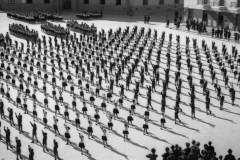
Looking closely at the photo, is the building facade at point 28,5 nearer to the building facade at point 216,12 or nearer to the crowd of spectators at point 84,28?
the crowd of spectators at point 84,28

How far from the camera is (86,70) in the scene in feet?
106

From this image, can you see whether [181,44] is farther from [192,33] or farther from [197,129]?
[197,129]

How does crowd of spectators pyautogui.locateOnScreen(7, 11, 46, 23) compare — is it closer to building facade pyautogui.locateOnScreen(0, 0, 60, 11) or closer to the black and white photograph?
the black and white photograph

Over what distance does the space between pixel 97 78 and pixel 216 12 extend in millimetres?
30856

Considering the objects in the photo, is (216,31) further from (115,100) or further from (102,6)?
(102,6)

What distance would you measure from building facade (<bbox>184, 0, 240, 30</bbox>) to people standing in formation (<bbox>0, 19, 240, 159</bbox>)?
1388 centimetres

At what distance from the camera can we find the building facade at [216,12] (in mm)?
52125

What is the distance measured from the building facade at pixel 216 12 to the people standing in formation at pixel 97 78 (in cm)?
1388

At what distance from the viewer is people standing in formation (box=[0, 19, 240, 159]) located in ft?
74.6

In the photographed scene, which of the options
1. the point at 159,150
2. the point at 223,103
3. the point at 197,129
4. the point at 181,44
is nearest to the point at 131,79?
the point at 223,103

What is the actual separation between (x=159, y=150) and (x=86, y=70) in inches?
584

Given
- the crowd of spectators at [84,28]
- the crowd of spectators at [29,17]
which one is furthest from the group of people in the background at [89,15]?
the crowd of spectators at [84,28]

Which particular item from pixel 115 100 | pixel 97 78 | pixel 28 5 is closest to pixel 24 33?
pixel 97 78

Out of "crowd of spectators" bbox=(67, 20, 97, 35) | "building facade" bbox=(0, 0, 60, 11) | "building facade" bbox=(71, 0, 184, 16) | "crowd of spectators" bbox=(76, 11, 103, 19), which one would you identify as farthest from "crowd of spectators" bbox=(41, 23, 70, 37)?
"building facade" bbox=(71, 0, 184, 16)
